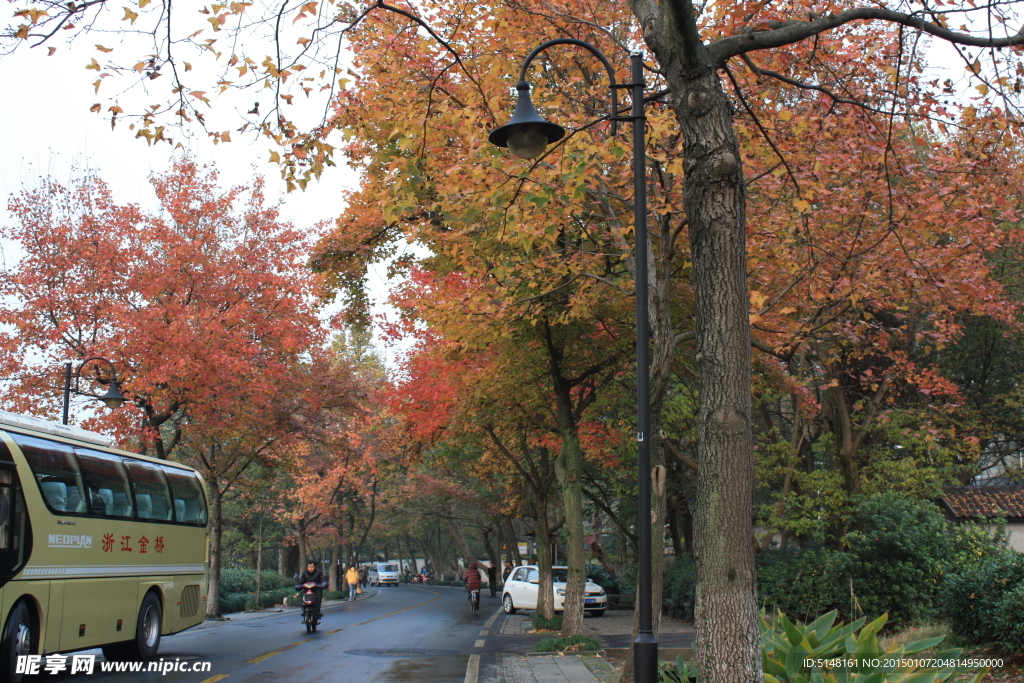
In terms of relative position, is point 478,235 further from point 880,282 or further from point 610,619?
point 610,619

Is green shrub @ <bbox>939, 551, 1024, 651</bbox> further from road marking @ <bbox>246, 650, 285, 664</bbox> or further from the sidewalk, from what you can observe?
road marking @ <bbox>246, 650, 285, 664</bbox>

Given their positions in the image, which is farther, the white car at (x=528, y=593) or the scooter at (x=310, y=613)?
the white car at (x=528, y=593)

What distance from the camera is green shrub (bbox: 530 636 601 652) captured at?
1573 cm

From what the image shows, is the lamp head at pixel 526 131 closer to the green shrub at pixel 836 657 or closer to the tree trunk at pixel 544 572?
the green shrub at pixel 836 657

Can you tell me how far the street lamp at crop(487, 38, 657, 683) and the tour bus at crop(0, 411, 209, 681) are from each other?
761 centimetres

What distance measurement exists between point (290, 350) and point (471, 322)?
40.9 ft

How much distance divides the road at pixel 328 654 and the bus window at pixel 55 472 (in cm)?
226

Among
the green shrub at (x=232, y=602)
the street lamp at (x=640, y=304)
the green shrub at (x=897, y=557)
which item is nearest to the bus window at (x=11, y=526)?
the street lamp at (x=640, y=304)

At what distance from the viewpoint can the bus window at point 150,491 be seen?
46.6 feet

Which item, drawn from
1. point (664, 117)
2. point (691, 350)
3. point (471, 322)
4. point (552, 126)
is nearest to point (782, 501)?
point (691, 350)

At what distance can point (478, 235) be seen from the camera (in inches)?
512

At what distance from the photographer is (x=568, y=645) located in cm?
1591

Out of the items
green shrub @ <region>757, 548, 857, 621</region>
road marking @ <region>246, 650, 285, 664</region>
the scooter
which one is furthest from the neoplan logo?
green shrub @ <region>757, 548, 857, 621</region>

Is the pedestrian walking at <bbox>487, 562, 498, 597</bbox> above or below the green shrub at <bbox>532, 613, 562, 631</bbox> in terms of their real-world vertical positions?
below
